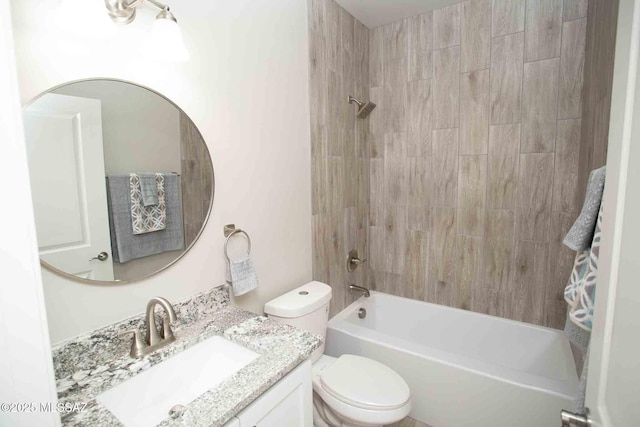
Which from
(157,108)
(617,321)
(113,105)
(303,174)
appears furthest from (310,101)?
(617,321)

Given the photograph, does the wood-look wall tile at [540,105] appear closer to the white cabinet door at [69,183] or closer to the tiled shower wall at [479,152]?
the tiled shower wall at [479,152]

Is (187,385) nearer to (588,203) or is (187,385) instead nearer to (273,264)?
(273,264)

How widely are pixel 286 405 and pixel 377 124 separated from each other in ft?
7.09

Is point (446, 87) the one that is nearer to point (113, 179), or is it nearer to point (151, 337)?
point (113, 179)

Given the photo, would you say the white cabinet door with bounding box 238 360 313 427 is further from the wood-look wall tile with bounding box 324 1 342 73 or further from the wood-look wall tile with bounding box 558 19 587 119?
the wood-look wall tile with bounding box 558 19 587 119

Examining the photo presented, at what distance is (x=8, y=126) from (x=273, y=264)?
138 cm

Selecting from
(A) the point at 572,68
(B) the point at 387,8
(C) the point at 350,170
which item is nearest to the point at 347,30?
(B) the point at 387,8

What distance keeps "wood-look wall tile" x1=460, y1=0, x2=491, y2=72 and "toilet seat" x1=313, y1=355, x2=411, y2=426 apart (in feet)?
6.81

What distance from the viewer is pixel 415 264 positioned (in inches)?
102

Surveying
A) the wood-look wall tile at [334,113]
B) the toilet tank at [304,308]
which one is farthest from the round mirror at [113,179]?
the wood-look wall tile at [334,113]

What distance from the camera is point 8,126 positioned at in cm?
53

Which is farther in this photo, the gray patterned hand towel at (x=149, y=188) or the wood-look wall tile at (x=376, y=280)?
the wood-look wall tile at (x=376, y=280)

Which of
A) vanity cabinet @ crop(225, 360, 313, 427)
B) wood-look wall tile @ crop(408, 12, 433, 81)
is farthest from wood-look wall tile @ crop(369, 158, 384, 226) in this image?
vanity cabinet @ crop(225, 360, 313, 427)

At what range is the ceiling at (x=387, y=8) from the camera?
7.14 feet
